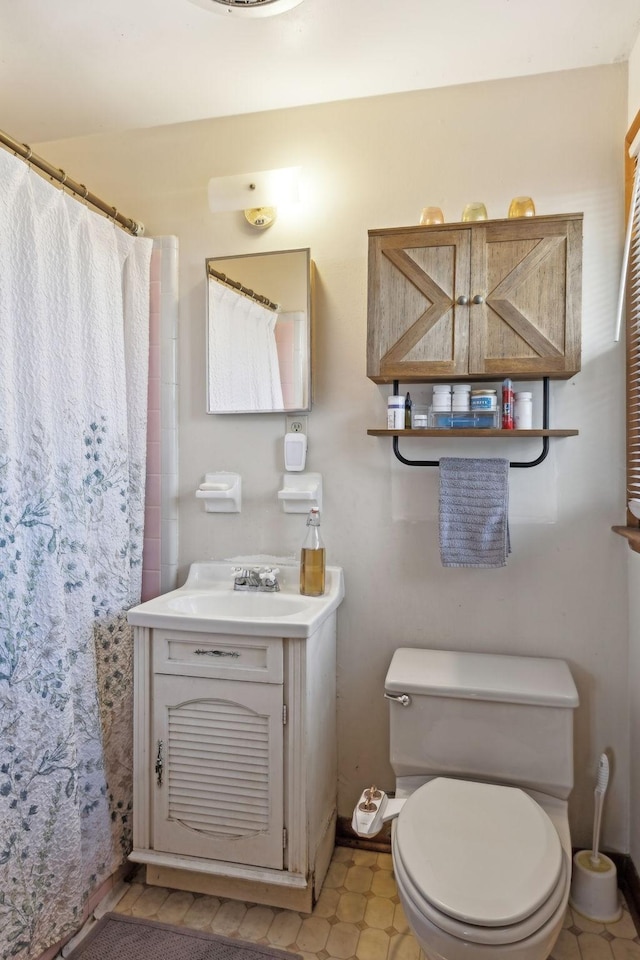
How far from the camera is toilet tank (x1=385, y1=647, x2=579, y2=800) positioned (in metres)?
1.49

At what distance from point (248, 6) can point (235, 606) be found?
1602 mm

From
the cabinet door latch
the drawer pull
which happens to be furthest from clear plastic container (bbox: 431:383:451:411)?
the cabinet door latch

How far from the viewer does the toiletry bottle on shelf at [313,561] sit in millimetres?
1806

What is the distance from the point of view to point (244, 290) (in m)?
1.94

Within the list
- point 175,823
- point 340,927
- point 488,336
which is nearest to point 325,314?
point 488,336

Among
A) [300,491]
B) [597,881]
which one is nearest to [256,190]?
[300,491]

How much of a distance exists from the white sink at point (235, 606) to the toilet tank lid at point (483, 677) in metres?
0.28

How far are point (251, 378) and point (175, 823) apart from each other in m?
1.35

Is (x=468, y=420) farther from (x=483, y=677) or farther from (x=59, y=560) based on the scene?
(x=59, y=560)

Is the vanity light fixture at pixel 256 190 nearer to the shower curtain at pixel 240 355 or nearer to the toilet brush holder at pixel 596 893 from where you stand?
the shower curtain at pixel 240 355

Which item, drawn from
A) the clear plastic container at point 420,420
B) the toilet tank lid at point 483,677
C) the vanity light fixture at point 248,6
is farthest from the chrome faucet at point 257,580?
the vanity light fixture at point 248,6

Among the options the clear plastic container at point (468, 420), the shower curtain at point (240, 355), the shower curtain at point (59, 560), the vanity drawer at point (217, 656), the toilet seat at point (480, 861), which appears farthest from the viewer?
the shower curtain at point (240, 355)

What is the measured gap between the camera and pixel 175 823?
1.63m

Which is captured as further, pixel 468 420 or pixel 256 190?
pixel 256 190
